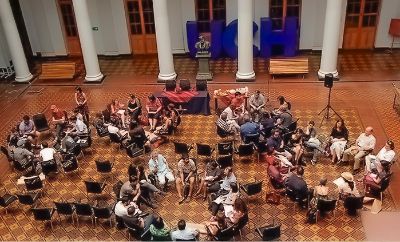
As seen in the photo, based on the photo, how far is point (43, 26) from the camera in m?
20.0

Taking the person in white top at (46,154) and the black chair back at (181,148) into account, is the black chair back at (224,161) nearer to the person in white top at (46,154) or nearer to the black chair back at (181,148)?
the black chair back at (181,148)

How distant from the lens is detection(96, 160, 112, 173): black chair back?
1153 cm

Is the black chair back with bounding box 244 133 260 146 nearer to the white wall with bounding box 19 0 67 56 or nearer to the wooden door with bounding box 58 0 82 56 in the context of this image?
the wooden door with bounding box 58 0 82 56

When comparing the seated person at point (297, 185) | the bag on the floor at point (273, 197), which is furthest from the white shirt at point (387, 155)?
the bag on the floor at point (273, 197)

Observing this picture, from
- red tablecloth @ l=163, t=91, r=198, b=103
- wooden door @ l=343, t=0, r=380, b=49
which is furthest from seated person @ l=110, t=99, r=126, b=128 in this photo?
wooden door @ l=343, t=0, r=380, b=49

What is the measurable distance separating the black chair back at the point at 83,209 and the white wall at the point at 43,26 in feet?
39.0

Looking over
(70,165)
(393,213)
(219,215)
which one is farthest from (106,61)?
(393,213)

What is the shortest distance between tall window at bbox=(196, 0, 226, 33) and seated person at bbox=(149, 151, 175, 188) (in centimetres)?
937

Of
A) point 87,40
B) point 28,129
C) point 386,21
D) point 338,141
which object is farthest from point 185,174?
point 386,21

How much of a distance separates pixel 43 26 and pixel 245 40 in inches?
356

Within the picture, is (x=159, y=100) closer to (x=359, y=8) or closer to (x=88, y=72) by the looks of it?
(x=88, y=72)

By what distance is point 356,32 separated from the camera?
19000 millimetres

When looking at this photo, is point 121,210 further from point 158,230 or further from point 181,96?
point 181,96

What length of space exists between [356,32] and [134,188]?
12552 millimetres
